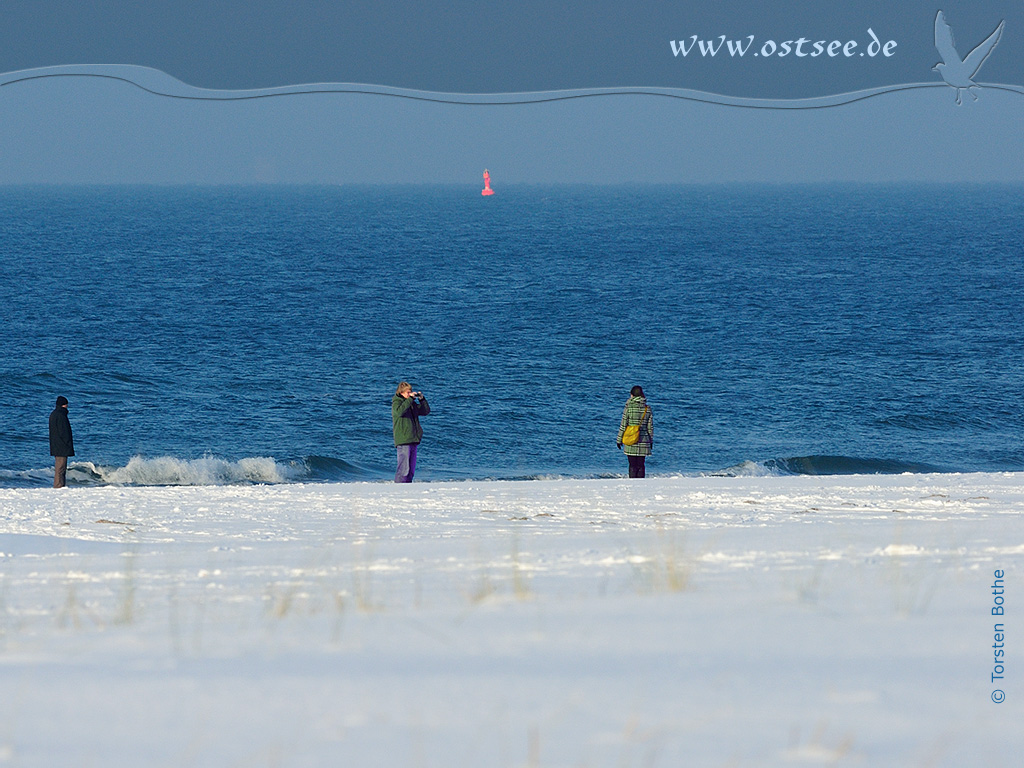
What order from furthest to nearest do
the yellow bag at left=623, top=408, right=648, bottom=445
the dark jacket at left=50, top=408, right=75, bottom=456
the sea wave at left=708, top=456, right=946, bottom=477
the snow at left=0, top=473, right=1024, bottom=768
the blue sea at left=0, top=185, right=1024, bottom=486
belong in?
the blue sea at left=0, top=185, right=1024, bottom=486 → the sea wave at left=708, top=456, right=946, bottom=477 → the dark jacket at left=50, top=408, right=75, bottom=456 → the yellow bag at left=623, top=408, right=648, bottom=445 → the snow at left=0, top=473, right=1024, bottom=768

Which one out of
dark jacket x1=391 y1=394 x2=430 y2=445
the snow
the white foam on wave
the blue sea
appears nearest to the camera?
the snow

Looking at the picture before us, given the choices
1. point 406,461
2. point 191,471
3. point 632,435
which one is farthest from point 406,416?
point 191,471

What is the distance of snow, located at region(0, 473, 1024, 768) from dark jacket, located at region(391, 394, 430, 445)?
7.40 meters

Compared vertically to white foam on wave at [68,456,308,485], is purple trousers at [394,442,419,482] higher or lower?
higher

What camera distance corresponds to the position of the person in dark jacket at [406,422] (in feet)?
49.4

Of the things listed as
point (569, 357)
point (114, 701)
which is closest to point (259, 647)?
point (114, 701)

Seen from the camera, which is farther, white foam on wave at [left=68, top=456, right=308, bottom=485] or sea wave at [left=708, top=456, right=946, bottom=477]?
sea wave at [left=708, top=456, right=946, bottom=477]

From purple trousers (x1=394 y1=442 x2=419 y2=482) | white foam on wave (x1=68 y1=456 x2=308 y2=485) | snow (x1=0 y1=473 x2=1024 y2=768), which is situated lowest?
white foam on wave (x1=68 y1=456 x2=308 y2=485)

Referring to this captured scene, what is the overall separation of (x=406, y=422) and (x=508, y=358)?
28.5m

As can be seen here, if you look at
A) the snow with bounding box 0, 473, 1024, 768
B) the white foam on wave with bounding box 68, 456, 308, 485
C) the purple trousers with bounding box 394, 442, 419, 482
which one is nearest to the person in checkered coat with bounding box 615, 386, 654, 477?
the purple trousers with bounding box 394, 442, 419, 482

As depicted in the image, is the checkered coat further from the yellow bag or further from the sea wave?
the sea wave

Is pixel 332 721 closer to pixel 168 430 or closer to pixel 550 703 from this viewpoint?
pixel 550 703

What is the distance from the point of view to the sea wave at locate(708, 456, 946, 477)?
26.0m

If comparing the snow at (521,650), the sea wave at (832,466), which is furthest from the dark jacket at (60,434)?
the sea wave at (832,466)
